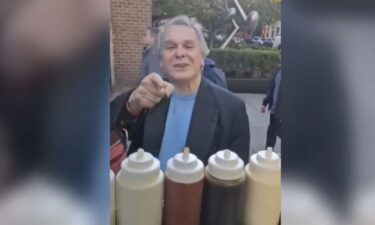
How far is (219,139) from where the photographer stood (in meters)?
0.89

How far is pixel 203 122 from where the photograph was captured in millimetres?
885

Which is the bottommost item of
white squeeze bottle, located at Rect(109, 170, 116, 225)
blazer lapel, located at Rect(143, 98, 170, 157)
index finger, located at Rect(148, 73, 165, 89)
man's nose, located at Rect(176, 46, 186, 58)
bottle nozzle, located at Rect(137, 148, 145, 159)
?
white squeeze bottle, located at Rect(109, 170, 116, 225)

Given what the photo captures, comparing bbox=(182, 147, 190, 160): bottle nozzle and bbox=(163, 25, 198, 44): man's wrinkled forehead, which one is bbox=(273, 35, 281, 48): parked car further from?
bbox=(182, 147, 190, 160): bottle nozzle

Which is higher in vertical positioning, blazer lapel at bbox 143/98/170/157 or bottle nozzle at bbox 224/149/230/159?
blazer lapel at bbox 143/98/170/157

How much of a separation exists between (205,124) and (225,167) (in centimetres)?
12

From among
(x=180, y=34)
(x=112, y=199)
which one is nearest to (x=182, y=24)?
(x=180, y=34)

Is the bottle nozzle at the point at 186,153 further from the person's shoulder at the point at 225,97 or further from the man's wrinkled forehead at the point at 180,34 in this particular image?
the man's wrinkled forehead at the point at 180,34

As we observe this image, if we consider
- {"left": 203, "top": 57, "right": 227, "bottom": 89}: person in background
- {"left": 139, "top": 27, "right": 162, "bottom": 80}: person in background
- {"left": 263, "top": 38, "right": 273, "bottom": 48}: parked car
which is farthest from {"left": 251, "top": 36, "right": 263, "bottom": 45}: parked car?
A: {"left": 139, "top": 27, "right": 162, "bottom": 80}: person in background

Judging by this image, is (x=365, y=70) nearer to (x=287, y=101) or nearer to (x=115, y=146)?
(x=287, y=101)

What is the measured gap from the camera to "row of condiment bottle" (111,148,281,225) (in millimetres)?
852

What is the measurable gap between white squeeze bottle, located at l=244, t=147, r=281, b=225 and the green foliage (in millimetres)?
200

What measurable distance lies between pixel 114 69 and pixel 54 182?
0.32 meters

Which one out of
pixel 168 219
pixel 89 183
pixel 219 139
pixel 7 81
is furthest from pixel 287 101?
pixel 7 81

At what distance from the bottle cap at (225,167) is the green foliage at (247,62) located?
0.69 feet
